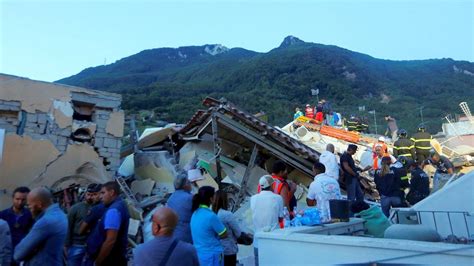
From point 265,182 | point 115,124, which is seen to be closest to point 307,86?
point 115,124

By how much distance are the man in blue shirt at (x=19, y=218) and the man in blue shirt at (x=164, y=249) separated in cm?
261

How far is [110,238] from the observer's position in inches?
163

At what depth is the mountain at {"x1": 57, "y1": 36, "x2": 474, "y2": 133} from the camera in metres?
35.5

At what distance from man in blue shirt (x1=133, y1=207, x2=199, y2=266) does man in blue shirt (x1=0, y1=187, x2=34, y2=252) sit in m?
2.61

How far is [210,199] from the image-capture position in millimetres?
4406

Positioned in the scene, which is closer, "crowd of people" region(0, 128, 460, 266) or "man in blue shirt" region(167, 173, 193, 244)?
"crowd of people" region(0, 128, 460, 266)

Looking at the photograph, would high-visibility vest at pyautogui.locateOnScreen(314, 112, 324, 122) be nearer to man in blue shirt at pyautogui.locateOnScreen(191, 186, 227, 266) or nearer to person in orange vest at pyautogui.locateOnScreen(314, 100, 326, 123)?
person in orange vest at pyautogui.locateOnScreen(314, 100, 326, 123)

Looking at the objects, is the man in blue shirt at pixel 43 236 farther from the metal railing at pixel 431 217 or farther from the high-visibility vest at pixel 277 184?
the metal railing at pixel 431 217

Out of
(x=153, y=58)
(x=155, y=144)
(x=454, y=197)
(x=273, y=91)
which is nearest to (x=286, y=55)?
(x=273, y=91)

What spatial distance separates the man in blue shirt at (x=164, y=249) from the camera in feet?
9.74

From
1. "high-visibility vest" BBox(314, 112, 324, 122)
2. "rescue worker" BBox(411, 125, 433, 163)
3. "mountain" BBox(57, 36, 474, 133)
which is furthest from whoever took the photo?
"mountain" BBox(57, 36, 474, 133)

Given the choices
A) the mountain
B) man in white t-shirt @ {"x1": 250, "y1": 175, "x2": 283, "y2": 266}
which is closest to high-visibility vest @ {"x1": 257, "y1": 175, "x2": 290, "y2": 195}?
man in white t-shirt @ {"x1": 250, "y1": 175, "x2": 283, "y2": 266}

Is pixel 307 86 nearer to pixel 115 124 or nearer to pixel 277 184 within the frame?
pixel 115 124

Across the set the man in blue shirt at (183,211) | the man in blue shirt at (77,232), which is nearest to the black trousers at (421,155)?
the man in blue shirt at (183,211)
